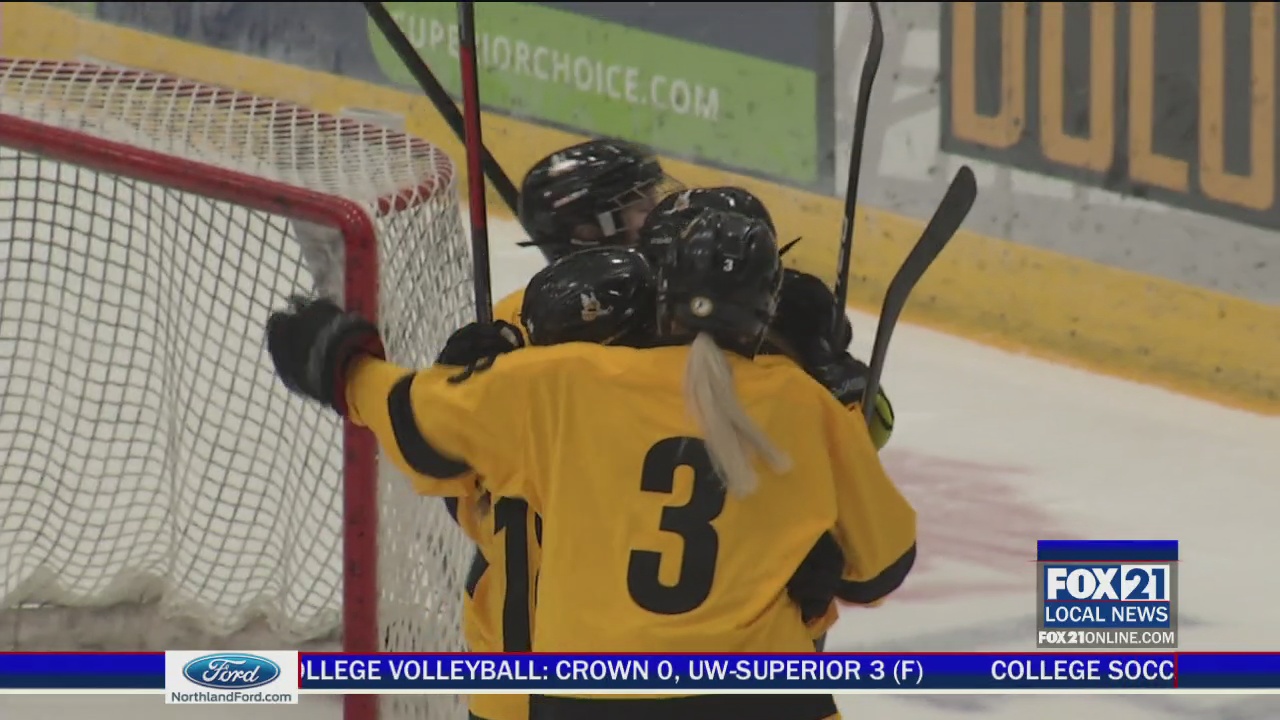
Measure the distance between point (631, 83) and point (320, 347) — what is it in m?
4.26

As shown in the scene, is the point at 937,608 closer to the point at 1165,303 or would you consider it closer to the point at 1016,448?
the point at 1016,448

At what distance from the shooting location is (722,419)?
189cm

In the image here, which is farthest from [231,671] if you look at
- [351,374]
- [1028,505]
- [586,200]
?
[1028,505]

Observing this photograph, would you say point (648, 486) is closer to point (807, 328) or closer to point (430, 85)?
point (807, 328)

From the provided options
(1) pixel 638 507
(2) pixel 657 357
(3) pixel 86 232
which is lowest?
(3) pixel 86 232

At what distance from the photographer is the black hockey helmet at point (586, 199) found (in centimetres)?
229

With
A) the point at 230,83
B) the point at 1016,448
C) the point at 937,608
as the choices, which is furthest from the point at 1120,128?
the point at 230,83

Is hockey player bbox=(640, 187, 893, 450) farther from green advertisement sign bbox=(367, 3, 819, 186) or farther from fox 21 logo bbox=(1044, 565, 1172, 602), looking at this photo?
green advertisement sign bbox=(367, 3, 819, 186)

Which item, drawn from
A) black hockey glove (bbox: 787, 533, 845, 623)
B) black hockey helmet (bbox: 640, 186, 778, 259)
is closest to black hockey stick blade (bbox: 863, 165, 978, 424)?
black hockey helmet (bbox: 640, 186, 778, 259)

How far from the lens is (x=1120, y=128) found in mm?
5242

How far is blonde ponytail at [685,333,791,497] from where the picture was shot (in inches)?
74.4

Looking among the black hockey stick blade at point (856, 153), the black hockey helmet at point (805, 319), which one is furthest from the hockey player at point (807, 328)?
the black hockey stick blade at point (856, 153)

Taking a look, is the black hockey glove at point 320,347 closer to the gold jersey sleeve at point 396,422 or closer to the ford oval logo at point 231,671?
the gold jersey sleeve at point 396,422

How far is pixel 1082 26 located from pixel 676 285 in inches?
141
